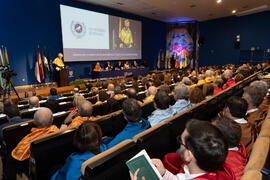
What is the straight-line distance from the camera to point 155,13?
11.9 m

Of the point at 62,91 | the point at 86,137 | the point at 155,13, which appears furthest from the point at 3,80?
the point at 155,13

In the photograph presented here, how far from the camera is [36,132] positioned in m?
1.76

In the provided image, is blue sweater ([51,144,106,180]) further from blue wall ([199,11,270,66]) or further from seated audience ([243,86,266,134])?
blue wall ([199,11,270,66])

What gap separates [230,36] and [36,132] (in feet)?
49.9

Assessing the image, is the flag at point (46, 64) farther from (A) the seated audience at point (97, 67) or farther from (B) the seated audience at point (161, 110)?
(B) the seated audience at point (161, 110)

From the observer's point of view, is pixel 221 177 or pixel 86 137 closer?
pixel 221 177

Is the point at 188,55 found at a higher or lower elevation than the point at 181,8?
lower

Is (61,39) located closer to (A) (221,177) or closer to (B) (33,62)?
(B) (33,62)

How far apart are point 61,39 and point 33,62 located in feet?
5.75

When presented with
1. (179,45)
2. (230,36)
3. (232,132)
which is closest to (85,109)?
(232,132)

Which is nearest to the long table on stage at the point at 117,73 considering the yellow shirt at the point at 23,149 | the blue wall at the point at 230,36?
the blue wall at the point at 230,36

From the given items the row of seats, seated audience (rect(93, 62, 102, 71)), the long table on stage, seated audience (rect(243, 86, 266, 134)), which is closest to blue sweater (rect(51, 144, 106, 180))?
the row of seats

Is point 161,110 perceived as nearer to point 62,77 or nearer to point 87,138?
point 87,138

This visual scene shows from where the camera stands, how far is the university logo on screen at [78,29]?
8414mm
